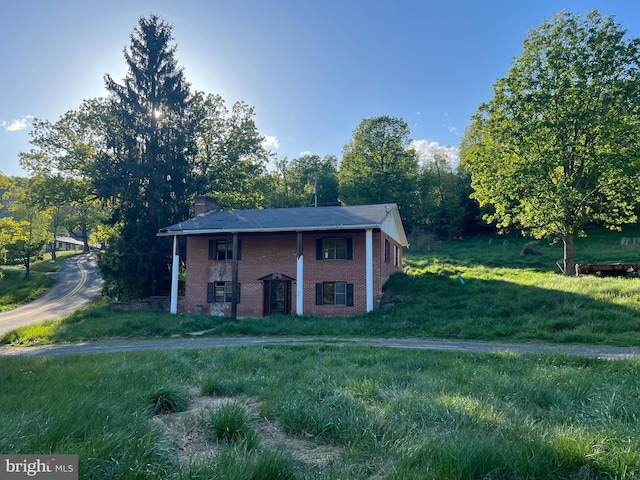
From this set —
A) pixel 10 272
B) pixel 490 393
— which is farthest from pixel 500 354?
pixel 10 272

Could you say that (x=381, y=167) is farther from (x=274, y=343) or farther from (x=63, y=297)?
(x=274, y=343)

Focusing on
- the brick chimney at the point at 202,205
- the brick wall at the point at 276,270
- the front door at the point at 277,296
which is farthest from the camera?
the brick chimney at the point at 202,205

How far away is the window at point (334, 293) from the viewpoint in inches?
773

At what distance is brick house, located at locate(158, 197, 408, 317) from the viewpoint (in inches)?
771

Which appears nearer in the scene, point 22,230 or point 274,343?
point 274,343

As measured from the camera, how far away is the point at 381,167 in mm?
45656

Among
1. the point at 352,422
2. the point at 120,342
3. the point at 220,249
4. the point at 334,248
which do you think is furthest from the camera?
the point at 220,249

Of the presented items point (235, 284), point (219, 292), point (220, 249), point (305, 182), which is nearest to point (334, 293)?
point (235, 284)

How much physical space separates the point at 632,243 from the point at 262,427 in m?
40.3

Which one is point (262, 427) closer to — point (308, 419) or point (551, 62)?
point (308, 419)

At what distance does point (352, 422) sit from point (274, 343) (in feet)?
29.1

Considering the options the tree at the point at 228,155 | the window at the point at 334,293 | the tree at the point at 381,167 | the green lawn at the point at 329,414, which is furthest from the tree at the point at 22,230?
the tree at the point at 381,167

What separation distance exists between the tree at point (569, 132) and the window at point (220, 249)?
49.5ft

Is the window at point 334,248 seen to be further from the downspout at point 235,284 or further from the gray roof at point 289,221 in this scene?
the downspout at point 235,284
